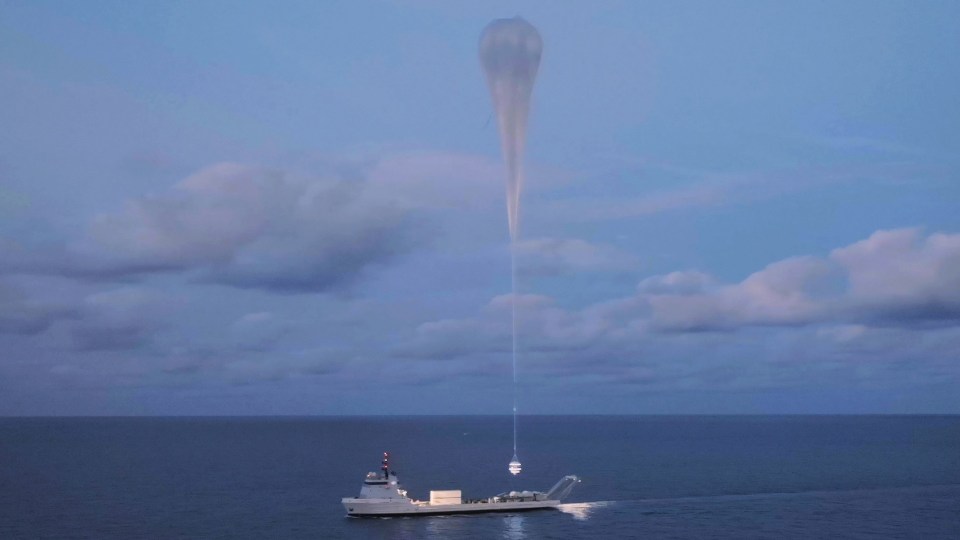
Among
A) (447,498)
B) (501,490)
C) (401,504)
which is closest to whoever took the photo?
(401,504)

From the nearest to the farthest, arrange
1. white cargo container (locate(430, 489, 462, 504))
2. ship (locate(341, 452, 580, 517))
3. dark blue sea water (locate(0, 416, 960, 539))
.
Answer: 1. dark blue sea water (locate(0, 416, 960, 539))
2. ship (locate(341, 452, 580, 517))
3. white cargo container (locate(430, 489, 462, 504))

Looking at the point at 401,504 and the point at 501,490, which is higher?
the point at 401,504

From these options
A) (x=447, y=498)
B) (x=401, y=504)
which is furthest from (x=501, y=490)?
(x=401, y=504)

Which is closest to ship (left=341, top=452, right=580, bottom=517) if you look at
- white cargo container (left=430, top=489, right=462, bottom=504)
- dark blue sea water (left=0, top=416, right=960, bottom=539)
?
white cargo container (left=430, top=489, right=462, bottom=504)

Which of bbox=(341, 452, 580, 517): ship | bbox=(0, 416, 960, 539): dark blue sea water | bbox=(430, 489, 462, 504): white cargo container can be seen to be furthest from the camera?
bbox=(430, 489, 462, 504): white cargo container

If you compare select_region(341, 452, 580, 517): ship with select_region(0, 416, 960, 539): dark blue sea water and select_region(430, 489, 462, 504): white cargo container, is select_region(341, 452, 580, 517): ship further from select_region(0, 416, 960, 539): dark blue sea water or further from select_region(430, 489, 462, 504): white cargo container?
select_region(0, 416, 960, 539): dark blue sea water

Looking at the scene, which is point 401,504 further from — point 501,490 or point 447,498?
point 501,490

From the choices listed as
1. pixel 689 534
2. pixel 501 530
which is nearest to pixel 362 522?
pixel 501 530

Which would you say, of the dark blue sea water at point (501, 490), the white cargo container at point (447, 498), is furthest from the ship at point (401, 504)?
the dark blue sea water at point (501, 490)

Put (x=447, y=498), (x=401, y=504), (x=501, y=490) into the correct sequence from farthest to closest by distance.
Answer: (x=501, y=490)
(x=447, y=498)
(x=401, y=504)

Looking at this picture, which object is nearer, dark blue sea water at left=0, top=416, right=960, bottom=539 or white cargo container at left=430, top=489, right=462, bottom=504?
dark blue sea water at left=0, top=416, right=960, bottom=539

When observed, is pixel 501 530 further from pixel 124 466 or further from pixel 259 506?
pixel 124 466
